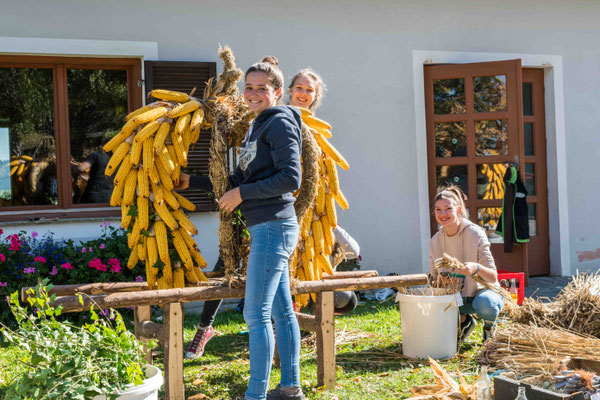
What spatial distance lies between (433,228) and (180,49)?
3.46 metres

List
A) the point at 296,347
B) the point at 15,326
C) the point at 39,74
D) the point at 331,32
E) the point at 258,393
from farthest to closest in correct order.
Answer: the point at 331,32 < the point at 39,74 < the point at 15,326 < the point at 296,347 < the point at 258,393

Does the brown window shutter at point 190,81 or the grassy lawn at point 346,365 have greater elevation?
the brown window shutter at point 190,81

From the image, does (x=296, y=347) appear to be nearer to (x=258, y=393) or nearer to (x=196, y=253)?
(x=258, y=393)

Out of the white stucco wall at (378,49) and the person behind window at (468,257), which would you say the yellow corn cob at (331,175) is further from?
the white stucco wall at (378,49)

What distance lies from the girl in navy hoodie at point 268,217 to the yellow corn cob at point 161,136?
522 millimetres

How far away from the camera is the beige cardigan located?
15.3ft

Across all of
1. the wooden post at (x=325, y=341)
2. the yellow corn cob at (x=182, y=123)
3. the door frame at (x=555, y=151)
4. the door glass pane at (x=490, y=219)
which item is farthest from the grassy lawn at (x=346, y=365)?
the door frame at (x=555, y=151)

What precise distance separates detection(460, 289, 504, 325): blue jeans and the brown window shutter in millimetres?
2745

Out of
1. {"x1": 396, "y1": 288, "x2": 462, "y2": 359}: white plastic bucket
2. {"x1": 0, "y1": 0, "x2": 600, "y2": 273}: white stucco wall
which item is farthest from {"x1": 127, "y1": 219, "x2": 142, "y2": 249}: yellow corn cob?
{"x1": 0, "y1": 0, "x2": 600, "y2": 273}: white stucco wall

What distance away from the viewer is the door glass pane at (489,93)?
728 cm

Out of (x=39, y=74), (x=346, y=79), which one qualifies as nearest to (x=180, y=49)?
(x=39, y=74)

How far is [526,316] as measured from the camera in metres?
4.45

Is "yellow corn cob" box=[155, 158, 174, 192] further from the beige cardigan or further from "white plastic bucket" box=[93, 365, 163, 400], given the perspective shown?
the beige cardigan

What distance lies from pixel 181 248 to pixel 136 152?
63 cm
